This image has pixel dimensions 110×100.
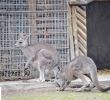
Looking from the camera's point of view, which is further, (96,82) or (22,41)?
(22,41)

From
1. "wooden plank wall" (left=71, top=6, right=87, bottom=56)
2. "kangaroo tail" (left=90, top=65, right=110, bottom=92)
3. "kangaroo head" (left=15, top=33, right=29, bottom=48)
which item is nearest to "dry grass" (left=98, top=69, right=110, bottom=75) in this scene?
"wooden plank wall" (left=71, top=6, right=87, bottom=56)

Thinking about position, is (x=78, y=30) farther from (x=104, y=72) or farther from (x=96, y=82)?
(x=96, y=82)

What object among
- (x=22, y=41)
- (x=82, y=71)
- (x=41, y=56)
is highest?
(x=22, y=41)

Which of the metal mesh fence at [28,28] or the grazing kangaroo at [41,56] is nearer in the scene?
the grazing kangaroo at [41,56]

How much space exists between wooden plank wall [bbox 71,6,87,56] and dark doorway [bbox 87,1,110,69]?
1.31 meters

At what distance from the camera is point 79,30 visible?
14.3 metres

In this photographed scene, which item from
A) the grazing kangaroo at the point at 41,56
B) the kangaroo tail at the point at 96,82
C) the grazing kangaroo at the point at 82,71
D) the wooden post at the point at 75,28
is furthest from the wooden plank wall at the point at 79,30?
the kangaroo tail at the point at 96,82

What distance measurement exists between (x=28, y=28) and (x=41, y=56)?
44.9 inches

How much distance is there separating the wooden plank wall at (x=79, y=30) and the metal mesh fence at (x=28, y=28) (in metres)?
0.20

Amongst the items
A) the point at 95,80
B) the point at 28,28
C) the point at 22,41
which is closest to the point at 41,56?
the point at 22,41

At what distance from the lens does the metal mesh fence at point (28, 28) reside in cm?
1405

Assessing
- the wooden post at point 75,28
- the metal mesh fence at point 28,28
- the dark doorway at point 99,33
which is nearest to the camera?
the metal mesh fence at point 28,28

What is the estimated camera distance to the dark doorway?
619 inches

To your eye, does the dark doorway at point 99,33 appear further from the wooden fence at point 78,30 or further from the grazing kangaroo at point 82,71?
the grazing kangaroo at point 82,71
